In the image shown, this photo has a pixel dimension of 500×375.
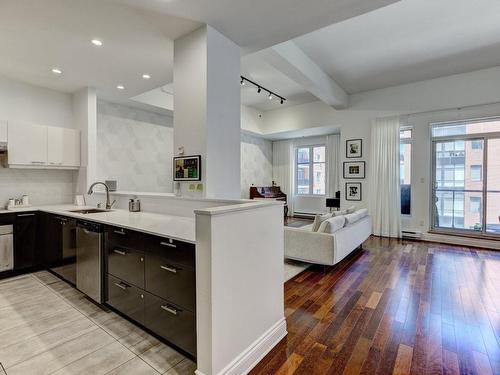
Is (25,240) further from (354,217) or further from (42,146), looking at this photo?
(354,217)

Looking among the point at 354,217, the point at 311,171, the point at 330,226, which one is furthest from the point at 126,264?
the point at 311,171

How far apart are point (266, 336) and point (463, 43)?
16.7 ft

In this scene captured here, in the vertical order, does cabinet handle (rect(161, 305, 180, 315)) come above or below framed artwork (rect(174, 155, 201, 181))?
below

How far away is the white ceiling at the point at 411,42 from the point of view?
332cm

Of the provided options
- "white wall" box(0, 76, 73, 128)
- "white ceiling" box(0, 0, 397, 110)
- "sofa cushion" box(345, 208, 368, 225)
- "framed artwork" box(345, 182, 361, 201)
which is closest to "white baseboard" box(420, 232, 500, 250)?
"framed artwork" box(345, 182, 361, 201)

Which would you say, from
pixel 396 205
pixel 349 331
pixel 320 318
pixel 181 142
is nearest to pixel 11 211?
pixel 181 142

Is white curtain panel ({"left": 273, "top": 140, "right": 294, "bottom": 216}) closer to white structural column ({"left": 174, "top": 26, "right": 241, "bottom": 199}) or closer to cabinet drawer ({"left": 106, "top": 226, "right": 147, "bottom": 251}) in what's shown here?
white structural column ({"left": 174, "top": 26, "right": 241, "bottom": 199})

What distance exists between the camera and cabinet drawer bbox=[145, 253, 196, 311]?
169 centimetres

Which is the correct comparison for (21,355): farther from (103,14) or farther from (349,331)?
(103,14)

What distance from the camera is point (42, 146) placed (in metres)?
3.96

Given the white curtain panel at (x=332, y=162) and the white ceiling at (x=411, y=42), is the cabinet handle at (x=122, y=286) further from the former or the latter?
the white curtain panel at (x=332, y=162)

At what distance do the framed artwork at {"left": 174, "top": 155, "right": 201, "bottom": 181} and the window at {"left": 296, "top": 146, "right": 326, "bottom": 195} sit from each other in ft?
20.7

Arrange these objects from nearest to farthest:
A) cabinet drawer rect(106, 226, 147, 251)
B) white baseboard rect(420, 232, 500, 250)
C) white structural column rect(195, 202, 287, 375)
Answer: white structural column rect(195, 202, 287, 375), cabinet drawer rect(106, 226, 147, 251), white baseboard rect(420, 232, 500, 250)

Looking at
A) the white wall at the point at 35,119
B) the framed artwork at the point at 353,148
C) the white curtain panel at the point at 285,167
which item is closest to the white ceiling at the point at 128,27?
the white wall at the point at 35,119
